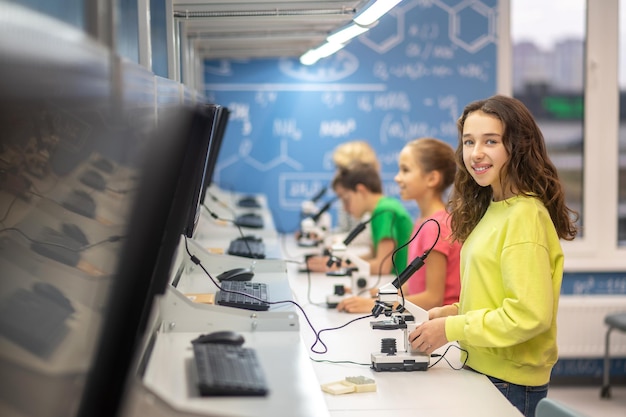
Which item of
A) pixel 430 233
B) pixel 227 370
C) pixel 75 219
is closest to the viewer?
pixel 75 219

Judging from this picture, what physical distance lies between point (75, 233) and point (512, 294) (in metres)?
1.21

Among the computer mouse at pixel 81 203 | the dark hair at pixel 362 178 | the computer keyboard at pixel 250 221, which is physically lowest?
the computer keyboard at pixel 250 221

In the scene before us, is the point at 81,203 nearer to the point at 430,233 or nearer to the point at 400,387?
the point at 400,387

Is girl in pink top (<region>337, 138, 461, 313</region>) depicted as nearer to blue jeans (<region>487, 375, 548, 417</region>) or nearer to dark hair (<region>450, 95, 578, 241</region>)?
dark hair (<region>450, 95, 578, 241</region>)

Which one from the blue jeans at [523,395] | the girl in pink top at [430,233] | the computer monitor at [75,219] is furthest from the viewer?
the girl in pink top at [430,233]

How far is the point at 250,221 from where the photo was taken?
15.9 feet

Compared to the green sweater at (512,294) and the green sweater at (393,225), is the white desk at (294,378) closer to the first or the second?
the green sweater at (512,294)

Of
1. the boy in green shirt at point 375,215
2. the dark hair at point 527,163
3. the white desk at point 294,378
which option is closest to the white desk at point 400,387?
the white desk at point 294,378

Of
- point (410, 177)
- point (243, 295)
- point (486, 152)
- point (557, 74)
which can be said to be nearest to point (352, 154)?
point (557, 74)

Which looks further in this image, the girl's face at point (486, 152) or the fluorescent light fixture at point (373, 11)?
the fluorescent light fixture at point (373, 11)

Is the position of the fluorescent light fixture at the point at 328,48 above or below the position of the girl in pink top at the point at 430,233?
above

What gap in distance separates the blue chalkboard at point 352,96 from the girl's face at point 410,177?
104 inches

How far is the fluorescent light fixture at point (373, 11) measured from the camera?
2499 mm

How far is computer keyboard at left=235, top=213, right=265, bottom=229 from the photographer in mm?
4742
